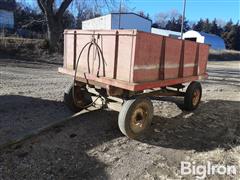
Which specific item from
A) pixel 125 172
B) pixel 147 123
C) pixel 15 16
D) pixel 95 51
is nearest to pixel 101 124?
pixel 147 123

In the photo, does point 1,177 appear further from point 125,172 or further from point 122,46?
point 122,46

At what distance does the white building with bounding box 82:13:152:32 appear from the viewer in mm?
40344

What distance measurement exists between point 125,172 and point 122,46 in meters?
2.02

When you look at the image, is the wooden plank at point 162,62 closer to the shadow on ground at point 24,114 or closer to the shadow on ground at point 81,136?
the shadow on ground at point 81,136

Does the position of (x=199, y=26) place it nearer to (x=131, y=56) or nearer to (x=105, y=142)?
(x=131, y=56)

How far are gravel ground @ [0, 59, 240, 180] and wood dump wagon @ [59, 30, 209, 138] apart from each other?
41 centimetres

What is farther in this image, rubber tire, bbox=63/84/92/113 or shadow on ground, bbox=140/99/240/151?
rubber tire, bbox=63/84/92/113

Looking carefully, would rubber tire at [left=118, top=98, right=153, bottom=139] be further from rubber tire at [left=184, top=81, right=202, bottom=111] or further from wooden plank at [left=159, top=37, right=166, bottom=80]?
rubber tire at [left=184, top=81, right=202, bottom=111]

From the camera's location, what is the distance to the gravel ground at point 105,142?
3887 millimetres

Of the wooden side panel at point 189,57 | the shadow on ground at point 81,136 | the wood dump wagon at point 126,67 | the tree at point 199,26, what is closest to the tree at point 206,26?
the tree at point 199,26

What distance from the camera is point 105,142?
4816mm

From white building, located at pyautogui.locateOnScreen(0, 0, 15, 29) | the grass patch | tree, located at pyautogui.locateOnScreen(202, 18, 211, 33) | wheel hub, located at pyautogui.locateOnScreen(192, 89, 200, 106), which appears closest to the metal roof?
white building, located at pyautogui.locateOnScreen(0, 0, 15, 29)

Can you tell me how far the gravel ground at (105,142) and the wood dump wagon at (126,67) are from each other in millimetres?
413

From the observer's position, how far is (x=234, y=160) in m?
4.43
